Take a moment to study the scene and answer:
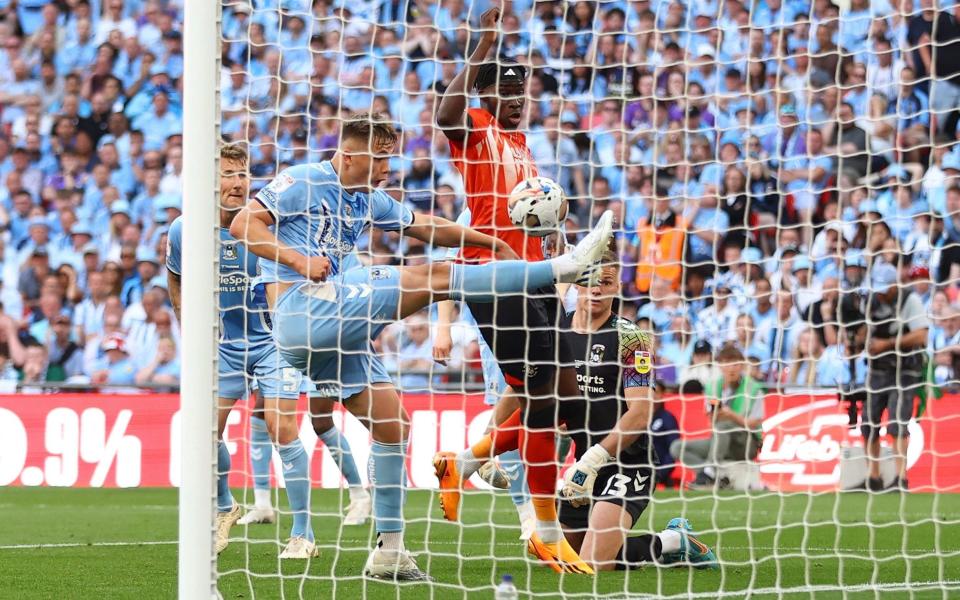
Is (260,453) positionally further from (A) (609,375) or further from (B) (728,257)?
(B) (728,257)

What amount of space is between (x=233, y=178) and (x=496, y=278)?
7.10 feet

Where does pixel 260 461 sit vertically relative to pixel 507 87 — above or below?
below

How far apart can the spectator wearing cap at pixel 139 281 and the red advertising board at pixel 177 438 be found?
6.90 ft

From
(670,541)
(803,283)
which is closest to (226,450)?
(670,541)

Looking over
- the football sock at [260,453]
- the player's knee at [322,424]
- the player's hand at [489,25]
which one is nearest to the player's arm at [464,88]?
the player's hand at [489,25]

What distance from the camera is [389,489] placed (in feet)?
19.3

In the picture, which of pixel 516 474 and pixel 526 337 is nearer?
pixel 526 337

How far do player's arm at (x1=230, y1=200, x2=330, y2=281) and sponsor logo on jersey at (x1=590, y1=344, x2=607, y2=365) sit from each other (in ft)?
4.77

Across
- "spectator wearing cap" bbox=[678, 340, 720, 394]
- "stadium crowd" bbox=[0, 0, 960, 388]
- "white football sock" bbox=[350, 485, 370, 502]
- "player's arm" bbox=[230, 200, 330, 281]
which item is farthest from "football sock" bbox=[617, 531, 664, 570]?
"spectator wearing cap" bbox=[678, 340, 720, 394]

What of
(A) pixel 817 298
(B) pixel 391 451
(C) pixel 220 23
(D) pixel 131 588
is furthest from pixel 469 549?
(A) pixel 817 298

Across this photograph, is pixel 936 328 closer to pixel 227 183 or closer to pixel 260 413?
pixel 260 413

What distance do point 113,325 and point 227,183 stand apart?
7.30 metres

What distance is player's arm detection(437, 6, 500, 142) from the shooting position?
5.67 metres

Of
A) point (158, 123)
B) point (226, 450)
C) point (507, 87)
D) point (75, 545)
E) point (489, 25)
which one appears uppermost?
point (489, 25)
